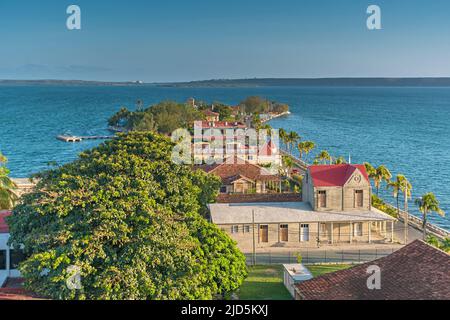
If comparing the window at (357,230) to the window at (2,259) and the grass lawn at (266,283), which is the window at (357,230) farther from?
the window at (2,259)

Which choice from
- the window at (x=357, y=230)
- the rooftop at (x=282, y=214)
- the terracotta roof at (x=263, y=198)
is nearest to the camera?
the rooftop at (x=282, y=214)

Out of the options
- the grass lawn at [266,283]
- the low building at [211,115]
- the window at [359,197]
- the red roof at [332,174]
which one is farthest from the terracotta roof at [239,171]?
the low building at [211,115]

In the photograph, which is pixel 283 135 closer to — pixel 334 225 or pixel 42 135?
pixel 334 225

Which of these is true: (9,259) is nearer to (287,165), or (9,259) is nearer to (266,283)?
(266,283)

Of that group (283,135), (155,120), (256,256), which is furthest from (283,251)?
(155,120)

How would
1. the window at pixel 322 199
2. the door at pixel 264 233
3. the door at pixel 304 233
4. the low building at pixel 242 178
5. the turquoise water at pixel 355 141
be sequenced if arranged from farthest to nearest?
1. the turquoise water at pixel 355 141
2. the low building at pixel 242 178
3. the window at pixel 322 199
4. the door at pixel 304 233
5. the door at pixel 264 233

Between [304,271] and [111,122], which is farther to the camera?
[111,122]

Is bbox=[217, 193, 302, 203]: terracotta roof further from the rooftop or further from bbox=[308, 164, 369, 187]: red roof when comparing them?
bbox=[308, 164, 369, 187]: red roof
